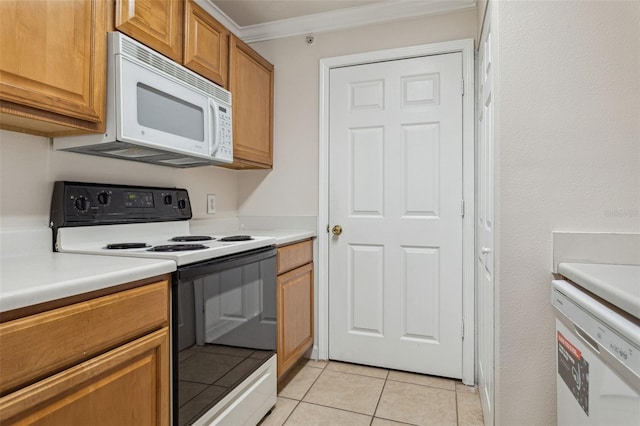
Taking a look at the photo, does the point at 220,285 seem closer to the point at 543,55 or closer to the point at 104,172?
the point at 104,172

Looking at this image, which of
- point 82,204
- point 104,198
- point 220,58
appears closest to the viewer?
point 82,204

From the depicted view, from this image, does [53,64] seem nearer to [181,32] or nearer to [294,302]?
[181,32]

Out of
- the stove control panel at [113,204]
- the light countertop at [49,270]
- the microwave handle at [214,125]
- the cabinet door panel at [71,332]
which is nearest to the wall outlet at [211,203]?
the stove control panel at [113,204]

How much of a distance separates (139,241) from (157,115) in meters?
0.62

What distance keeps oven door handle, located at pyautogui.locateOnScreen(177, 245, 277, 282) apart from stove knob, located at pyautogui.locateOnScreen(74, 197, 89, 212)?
62cm

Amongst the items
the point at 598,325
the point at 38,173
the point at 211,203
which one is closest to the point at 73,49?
the point at 38,173

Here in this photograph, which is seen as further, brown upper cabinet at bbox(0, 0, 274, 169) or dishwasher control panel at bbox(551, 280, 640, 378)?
brown upper cabinet at bbox(0, 0, 274, 169)

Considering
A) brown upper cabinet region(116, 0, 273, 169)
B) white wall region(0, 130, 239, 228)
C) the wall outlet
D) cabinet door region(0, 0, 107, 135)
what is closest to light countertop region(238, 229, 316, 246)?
the wall outlet

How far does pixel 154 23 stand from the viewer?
1515mm

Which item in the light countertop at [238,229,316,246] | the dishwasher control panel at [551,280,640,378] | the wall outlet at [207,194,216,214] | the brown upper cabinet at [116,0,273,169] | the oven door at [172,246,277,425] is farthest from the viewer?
the wall outlet at [207,194,216,214]

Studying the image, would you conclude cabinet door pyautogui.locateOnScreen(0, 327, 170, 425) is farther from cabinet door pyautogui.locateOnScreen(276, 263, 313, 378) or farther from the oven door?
cabinet door pyautogui.locateOnScreen(276, 263, 313, 378)

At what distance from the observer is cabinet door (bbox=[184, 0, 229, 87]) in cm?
171

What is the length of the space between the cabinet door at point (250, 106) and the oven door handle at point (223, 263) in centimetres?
66

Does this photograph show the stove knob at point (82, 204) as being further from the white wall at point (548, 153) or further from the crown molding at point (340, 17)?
the white wall at point (548, 153)
